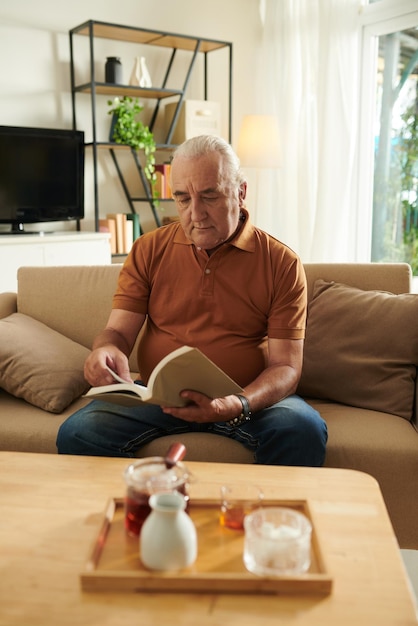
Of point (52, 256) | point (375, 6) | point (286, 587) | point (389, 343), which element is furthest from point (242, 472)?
point (375, 6)

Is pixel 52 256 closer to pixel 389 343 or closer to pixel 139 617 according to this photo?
pixel 389 343

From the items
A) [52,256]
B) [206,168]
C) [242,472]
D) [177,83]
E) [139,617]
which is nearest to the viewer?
[139,617]

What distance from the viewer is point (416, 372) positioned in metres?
1.97

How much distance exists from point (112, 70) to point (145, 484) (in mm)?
3564

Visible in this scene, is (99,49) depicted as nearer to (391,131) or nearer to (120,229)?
(120,229)

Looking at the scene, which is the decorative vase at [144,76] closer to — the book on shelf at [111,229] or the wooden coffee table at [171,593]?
the book on shelf at [111,229]

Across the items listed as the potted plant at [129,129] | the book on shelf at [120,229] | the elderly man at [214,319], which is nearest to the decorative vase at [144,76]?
the potted plant at [129,129]

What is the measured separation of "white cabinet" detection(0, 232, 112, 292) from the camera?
3.70 metres

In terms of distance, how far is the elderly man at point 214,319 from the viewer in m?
1.68

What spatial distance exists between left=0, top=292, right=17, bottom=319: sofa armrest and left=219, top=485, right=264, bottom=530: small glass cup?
1.43 meters

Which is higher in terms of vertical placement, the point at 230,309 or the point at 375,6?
the point at 375,6

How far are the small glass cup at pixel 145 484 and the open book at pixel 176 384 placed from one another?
272 millimetres

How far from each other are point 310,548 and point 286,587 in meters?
0.13

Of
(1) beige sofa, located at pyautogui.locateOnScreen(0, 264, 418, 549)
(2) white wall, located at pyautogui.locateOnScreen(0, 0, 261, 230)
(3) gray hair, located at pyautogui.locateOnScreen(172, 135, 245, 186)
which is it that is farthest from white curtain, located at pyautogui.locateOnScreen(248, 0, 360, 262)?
(3) gray hair, located at pyautogui.locateOnScreen(172, 135, 245, 186)
